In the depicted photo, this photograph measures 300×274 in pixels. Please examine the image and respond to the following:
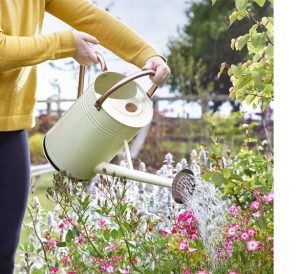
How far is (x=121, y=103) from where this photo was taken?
203 centimetres

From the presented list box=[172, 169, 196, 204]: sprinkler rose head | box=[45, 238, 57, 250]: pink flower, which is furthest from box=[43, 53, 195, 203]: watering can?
box=[45, 238, 57, 250]: pink flower

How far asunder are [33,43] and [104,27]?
37 centimetres

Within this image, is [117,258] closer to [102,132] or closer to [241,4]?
[102,132]

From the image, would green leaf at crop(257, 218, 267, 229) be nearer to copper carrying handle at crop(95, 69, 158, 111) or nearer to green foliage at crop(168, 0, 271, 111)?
copper carrying handle at crop(95, 69, 158, 111)

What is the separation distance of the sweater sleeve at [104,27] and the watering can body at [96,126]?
0.38ft

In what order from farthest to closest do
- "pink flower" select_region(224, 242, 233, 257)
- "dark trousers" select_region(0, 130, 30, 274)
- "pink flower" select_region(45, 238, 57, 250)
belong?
1. "pink flower" select_region(45, 238, 57, 250)
2. "pink flower" select_region(224, 242, 233, 257)
3. "dark trousers" select_region(0, 130, 30, 274)

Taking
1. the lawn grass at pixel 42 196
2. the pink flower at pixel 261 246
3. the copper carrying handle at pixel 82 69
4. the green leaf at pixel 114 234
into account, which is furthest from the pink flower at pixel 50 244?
the lawn grass at pixel 42 196

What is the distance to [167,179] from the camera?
1.94m

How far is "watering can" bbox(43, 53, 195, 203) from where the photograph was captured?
6.38ft

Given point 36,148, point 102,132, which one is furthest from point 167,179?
point 36,148
